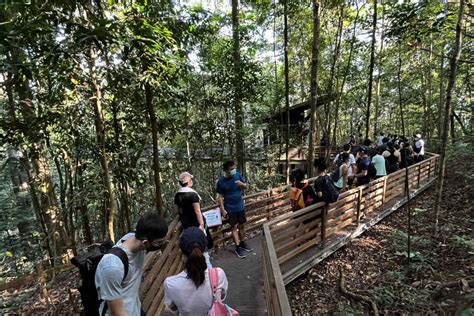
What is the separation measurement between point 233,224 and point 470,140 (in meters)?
13.5

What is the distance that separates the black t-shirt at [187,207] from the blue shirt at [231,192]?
1134 millimetres

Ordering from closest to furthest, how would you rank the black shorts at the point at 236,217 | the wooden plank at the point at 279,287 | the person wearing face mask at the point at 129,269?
1. the person wearing face mask at the point at 129,269
2. the wooden plank at the point at 279,287
3. the black shorts at the point at 236,217

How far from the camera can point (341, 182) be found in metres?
6.77

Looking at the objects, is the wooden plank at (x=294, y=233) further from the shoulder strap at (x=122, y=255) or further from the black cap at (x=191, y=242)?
the shoulder strap at (x=122, y=255)

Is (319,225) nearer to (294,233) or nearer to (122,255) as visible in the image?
(294,233)

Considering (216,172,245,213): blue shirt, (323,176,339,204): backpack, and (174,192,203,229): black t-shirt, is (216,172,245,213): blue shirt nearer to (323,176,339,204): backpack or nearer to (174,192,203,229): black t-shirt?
(174,192,203,229): black t-shirt

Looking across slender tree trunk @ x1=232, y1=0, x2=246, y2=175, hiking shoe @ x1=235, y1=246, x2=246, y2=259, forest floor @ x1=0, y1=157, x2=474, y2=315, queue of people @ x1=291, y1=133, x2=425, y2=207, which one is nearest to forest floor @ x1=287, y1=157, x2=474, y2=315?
forest floor @ x1=0, y1=157, x2=474, y2=315

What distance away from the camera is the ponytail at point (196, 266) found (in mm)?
1875

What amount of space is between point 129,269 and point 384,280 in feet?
16.4

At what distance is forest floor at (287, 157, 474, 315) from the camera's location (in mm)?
4117

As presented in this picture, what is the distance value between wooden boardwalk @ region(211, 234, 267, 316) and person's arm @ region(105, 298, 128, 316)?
7.77 feet

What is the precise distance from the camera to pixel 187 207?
3.71 meters

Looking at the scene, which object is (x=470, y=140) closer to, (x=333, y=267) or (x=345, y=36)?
(x=345, y=36)

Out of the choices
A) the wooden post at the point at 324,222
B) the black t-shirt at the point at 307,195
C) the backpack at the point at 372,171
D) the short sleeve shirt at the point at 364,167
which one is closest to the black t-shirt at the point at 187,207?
the black t-shirt at the point at 307,195
